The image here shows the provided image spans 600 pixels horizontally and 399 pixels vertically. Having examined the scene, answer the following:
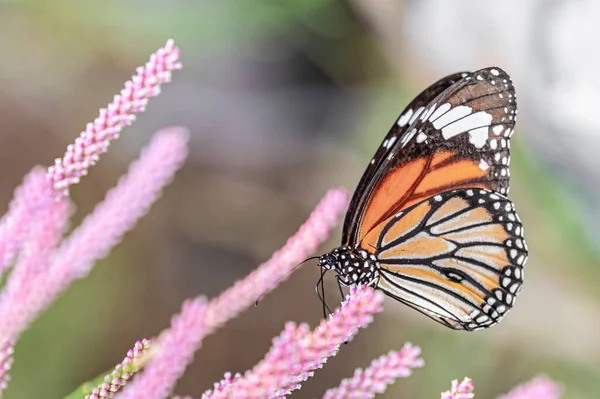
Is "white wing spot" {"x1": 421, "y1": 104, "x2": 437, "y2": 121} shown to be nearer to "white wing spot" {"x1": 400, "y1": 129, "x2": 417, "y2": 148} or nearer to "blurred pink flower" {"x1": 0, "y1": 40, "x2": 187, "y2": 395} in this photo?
"white wing spot" {"x1": 400, "y1": 129, "x2": 417, "y2": 148}

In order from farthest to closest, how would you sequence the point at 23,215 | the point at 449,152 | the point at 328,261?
the point at 449,152 → the point at 328,261 → the point at 23,215

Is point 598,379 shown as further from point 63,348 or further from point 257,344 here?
point 63,348

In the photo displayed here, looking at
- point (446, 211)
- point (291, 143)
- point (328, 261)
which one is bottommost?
point (328, 261)

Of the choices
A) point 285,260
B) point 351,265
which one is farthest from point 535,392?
point 351,265

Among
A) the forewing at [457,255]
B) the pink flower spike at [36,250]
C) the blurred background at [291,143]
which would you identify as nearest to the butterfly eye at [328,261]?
the forewing at [457,255]

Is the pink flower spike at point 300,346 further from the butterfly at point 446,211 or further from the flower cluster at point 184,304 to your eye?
the butterfly at point 446,211

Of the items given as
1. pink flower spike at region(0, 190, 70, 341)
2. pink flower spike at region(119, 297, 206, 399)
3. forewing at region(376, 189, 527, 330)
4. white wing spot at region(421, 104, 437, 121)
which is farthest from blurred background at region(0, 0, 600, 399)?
pink flower spike at region(119, 297, 206, 399)

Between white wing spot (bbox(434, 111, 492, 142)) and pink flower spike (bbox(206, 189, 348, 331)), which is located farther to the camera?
white wing spot (bbox(434, 111, 492, 142))

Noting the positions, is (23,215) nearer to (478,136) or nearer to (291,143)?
(478,136)
